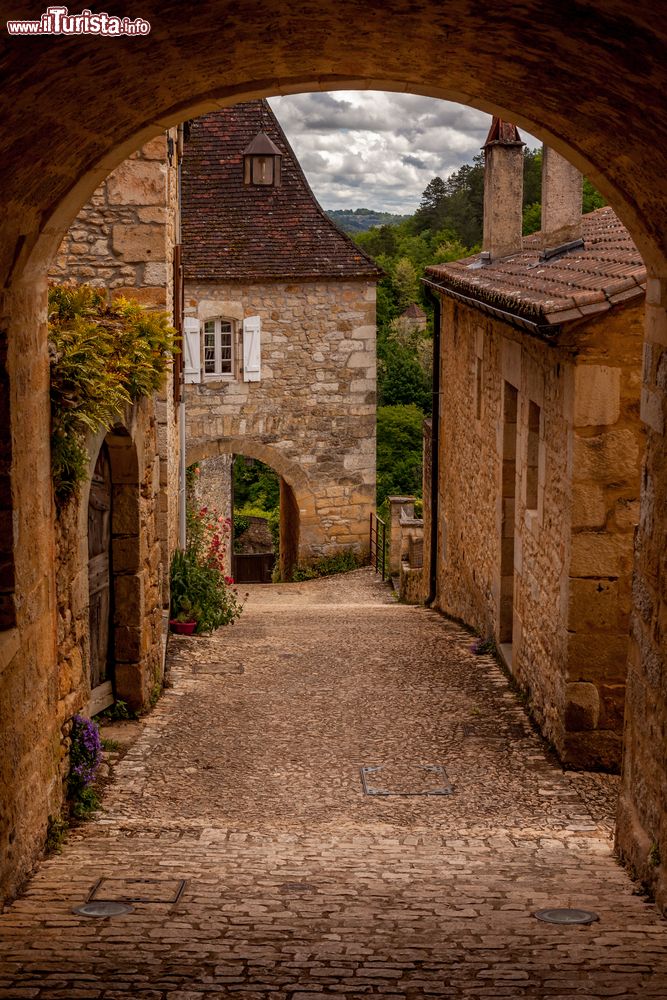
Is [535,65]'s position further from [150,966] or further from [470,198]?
[470,198]

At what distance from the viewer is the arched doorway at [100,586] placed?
710cm

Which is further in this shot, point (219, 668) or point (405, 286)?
point (405, 286)

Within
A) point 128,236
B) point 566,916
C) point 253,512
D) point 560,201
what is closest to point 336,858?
point 566,916

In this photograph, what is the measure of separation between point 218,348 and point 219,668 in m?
10.2

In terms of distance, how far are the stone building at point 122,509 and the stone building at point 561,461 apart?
8.36 feet

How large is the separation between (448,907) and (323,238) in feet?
52.1

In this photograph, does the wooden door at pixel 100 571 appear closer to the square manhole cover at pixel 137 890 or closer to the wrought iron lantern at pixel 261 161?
the square manhole cover at pixel 137 890

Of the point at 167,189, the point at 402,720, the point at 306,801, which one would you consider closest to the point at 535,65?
the point at 306,801

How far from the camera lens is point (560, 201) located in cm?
957

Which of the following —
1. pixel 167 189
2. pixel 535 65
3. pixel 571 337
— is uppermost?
pixel 167 189

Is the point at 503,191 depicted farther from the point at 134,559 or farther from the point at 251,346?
the point at 251,346

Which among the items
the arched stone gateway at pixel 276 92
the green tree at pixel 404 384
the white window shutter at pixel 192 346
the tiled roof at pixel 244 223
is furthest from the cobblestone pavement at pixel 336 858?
the green tree at pixel 404 384

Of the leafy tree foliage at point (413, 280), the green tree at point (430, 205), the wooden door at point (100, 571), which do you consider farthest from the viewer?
the green tree at point (430, 205)

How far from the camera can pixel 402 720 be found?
8031 mm
